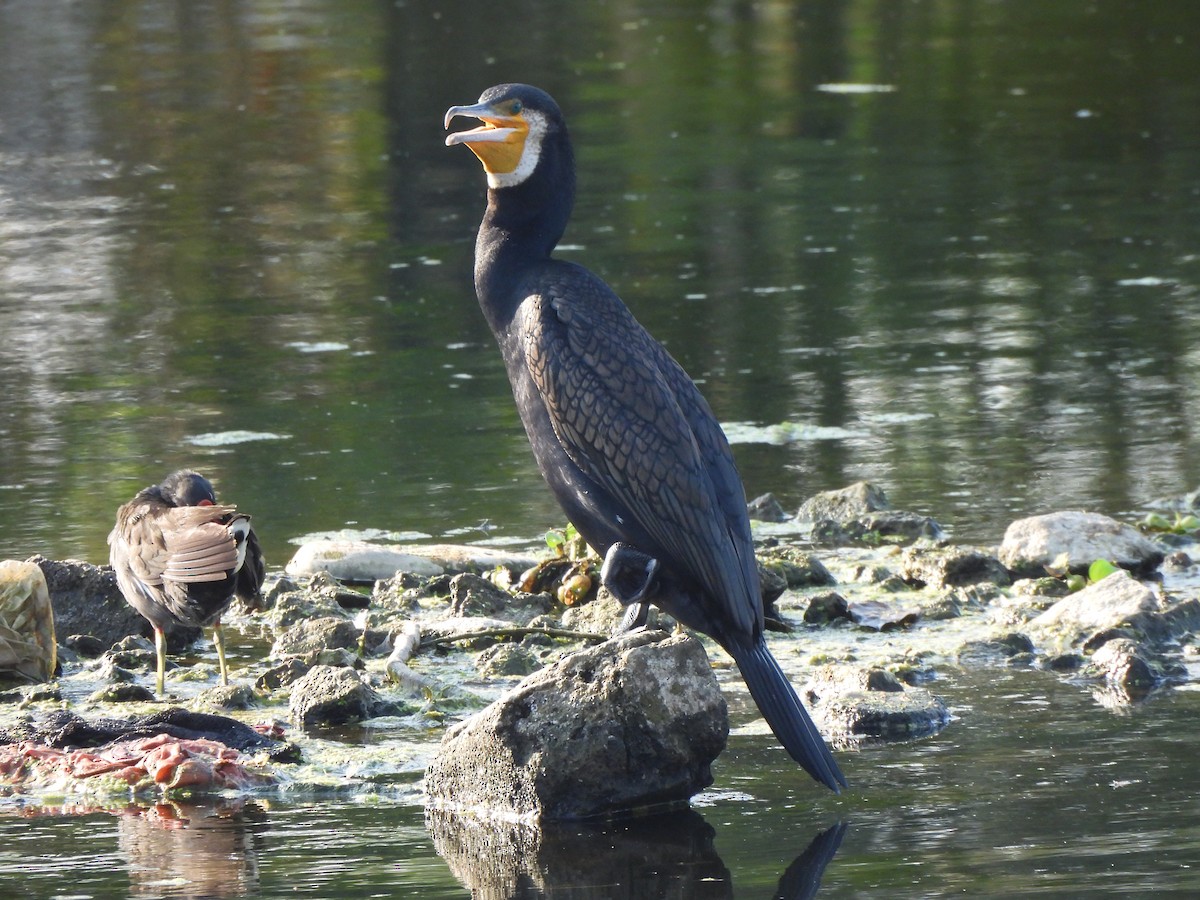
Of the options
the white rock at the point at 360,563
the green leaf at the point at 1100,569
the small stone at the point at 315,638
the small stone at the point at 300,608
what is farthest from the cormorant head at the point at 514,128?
the green leaf at the point at 1100,569

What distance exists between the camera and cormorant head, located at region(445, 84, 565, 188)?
251 inches

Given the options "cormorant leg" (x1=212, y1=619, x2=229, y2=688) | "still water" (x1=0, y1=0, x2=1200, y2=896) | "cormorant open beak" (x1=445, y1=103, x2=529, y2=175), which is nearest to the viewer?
"still water" (x1=0, y1=0, x2=1200, y2=896)

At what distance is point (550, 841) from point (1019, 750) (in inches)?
52.5

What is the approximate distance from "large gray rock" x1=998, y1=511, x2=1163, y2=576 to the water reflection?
8.50 ft

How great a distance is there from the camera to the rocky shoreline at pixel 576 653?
17.4 ft

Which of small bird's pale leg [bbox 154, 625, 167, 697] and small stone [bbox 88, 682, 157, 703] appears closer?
small stone [bbox 88, 682, 157, 703]

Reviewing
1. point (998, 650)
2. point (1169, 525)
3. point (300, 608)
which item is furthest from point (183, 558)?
point (1169, 525)

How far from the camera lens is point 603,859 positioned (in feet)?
16.5

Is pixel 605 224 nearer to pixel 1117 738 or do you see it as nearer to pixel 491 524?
pixel 491 524

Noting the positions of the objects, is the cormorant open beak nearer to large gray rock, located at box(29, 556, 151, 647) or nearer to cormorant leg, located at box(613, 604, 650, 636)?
cormorant leg, located at box(613, 604, 650, 636)

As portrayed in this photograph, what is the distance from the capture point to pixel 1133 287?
489 inches

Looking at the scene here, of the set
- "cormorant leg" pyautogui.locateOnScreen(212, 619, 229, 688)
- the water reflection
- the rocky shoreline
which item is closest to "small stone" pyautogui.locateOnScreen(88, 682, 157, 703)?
the rocky shoreline

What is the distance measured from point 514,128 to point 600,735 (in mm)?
1997


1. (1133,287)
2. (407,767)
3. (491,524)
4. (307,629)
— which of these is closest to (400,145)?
(1133,287)
